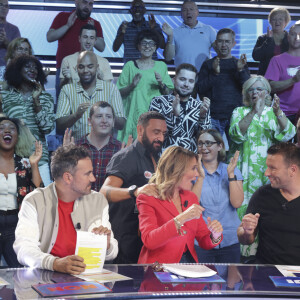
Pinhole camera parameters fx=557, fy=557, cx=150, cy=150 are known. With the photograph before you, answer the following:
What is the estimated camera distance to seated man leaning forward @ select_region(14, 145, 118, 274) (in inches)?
108

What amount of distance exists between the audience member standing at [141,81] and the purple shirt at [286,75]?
93cm

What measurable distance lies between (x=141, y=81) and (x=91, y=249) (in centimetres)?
248

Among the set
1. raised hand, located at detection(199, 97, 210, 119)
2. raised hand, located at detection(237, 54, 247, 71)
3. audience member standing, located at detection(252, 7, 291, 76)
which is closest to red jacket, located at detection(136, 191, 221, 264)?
raised hand, located at detection(199, 97, 210, 119)

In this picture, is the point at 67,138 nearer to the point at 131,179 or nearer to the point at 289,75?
the point at 131,179

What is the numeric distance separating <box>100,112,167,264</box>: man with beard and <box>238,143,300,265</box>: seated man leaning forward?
2.46 ft

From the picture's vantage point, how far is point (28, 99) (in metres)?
4.43

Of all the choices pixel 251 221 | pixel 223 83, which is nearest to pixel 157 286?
pixel 251 221

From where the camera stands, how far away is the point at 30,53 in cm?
464

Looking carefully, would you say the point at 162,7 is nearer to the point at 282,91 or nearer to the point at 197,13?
the point at 197,13

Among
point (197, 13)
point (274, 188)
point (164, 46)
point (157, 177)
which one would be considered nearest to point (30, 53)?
point (164, 46)

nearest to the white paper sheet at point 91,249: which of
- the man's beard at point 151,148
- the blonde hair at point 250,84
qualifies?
the man's beard at point 151,148

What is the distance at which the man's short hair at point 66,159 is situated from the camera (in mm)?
2910

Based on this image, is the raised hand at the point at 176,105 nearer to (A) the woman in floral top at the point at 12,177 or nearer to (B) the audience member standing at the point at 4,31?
(A) the woman in floral top at the point at 12,177

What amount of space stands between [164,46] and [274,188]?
229cm
